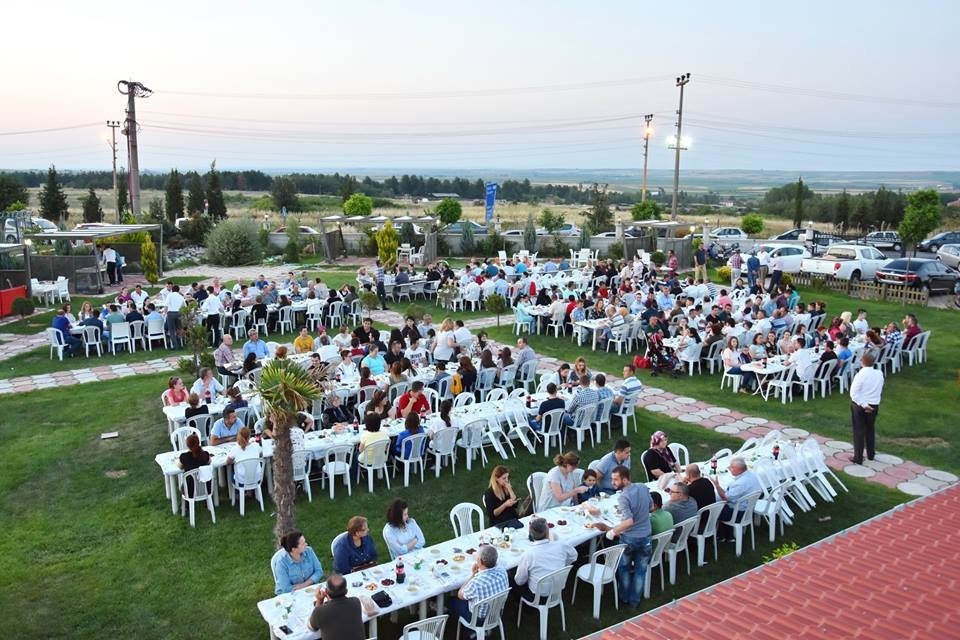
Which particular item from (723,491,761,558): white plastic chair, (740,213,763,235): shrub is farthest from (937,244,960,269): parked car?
(723,491,761,558): white plastic chair

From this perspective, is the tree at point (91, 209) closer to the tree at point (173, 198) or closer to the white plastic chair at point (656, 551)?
the tree at point (173, 198)

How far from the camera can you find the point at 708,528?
24.9 feet

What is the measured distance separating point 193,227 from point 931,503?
108 feet

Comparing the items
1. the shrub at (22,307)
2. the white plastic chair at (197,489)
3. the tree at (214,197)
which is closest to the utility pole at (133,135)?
the tree at (214,197)

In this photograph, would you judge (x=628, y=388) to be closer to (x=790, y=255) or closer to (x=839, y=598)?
(x=839, y=598)

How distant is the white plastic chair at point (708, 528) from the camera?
739 centimetres

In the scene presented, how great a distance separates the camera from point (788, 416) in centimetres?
1212

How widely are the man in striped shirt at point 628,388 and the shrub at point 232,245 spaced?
21.8 m

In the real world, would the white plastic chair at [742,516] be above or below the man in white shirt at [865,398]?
below

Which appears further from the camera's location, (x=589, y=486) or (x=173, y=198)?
(x=173, y=198)

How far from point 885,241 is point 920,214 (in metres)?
16.1

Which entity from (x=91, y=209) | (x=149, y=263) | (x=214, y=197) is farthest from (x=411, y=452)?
(x=91, y=209)

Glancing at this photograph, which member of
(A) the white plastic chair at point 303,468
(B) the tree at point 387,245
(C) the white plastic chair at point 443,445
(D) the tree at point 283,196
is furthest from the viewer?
(D) the tree at point 283,196

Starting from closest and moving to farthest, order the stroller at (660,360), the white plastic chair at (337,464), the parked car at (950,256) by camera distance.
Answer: the white plastic chair at (337,464)
the stroller at (660,360)
the parked car at (950,256)
